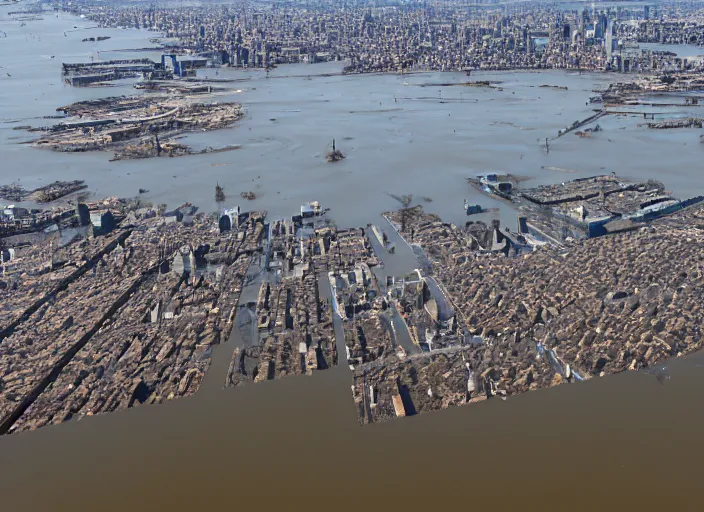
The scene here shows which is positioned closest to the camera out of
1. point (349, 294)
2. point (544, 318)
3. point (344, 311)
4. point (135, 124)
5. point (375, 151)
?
point (544, 318)

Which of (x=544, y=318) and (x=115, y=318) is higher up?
(x=115, y=318)

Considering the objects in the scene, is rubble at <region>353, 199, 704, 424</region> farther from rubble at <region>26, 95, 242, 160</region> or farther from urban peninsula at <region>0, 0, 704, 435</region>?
rubble at <region>26, 95, 242, 160</region>

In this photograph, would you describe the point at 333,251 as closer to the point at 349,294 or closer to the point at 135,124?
the point at 349,294

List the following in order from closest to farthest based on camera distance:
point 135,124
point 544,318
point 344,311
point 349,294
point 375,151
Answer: point 544,318 → point 344,311 → point 349,294 → point 375,151 → point 135,124

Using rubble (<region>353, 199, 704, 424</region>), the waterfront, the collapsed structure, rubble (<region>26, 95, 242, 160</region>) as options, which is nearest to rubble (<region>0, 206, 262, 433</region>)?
the collapsed structure

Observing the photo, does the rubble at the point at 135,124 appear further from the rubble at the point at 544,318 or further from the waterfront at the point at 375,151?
the rubble at the point at 544,318

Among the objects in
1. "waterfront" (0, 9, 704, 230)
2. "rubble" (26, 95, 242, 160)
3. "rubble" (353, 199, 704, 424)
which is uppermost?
"rubble" (26, 95, 242, 160)

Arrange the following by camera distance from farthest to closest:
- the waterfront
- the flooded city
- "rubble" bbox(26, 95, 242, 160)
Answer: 1. "rubble" bbox(26, 95, 242, 160)
2. the waterfront
3. the flooded city

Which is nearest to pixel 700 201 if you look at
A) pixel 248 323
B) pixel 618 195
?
pixel 618 195

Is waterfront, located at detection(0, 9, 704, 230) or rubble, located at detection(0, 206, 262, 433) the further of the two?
waterfront, located at detection(0, 9, 704, 230)

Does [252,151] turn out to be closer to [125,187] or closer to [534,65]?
[125,187]

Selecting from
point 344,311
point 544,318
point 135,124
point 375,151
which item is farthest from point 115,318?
point 135,124
